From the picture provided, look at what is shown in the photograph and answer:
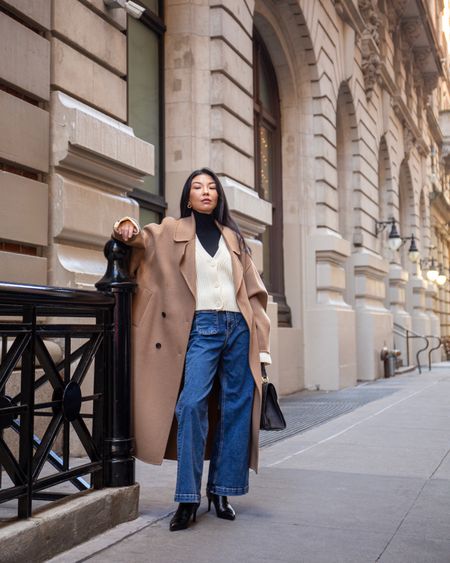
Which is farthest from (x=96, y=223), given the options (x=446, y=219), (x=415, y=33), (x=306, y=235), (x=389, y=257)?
(x=446, y=219)

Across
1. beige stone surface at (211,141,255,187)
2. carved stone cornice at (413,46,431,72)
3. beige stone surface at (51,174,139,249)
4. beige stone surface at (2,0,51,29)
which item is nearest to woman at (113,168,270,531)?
beige stone surface at (51,174,139,249)

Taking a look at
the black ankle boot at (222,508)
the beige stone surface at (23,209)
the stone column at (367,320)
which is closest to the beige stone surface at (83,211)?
the beige stone surface at (23,209)

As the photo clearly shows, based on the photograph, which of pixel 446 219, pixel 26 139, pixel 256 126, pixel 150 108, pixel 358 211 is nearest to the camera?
pixel 26 139

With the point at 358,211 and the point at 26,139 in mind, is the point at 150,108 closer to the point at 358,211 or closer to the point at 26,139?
the point at 26,139

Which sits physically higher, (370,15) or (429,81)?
(429,81)

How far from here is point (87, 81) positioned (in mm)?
6977

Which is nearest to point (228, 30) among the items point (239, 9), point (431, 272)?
point (239, 9)

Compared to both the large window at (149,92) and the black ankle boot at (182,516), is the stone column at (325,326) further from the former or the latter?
the black ankle boot at (182,516)

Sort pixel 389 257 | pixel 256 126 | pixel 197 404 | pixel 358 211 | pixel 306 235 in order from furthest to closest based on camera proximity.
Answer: pixel 389 257
pixel 358 211
pixel 306 235
pixel 256 126
pixel 197 404

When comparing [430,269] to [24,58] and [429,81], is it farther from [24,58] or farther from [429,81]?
[24,58]

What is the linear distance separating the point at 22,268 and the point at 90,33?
2351 mm

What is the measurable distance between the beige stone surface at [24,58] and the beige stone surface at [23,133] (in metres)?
0.15

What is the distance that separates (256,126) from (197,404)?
9.60 metres

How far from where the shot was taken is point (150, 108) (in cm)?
954
